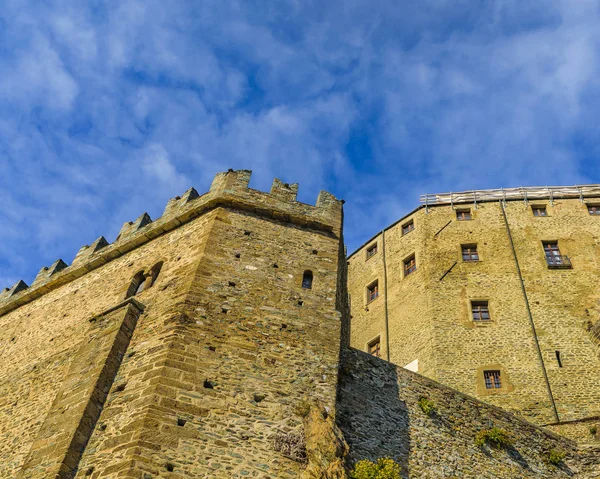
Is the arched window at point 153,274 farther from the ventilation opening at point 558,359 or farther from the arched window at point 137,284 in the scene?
the ventilation opening at point 558,359

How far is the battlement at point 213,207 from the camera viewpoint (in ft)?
49.8

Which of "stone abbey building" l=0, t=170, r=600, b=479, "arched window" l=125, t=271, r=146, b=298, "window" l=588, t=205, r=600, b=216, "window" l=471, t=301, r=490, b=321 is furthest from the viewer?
"window" l=588, t=205, r=600, b=216

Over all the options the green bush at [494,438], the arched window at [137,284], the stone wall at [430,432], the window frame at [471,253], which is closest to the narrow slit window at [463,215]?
the window frame at [471,253]

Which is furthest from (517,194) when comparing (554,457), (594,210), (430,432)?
(430,432)

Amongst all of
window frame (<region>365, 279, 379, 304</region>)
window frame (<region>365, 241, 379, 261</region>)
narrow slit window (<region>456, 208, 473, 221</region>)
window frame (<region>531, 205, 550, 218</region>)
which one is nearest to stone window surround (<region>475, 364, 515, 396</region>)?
window frame (<region>365, 279, 379, 304</region>)

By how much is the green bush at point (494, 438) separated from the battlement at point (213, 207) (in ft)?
18.2

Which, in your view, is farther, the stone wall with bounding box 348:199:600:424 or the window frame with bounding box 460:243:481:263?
the window frame with bounding box 460:243:481:263

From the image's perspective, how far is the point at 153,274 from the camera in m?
14.3

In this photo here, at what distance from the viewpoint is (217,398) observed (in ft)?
34.9

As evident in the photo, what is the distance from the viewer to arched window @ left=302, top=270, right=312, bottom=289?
13711mm

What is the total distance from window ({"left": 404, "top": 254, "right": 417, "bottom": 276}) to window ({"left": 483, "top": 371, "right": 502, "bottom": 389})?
598 cm

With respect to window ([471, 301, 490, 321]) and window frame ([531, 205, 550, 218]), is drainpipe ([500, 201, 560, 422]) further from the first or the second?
window ([471, 301, 490, 321])

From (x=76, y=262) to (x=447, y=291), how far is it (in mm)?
14217

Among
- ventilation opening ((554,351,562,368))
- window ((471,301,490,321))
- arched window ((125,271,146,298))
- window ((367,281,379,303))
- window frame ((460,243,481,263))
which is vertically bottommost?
arched window ((125,271,146,298))
